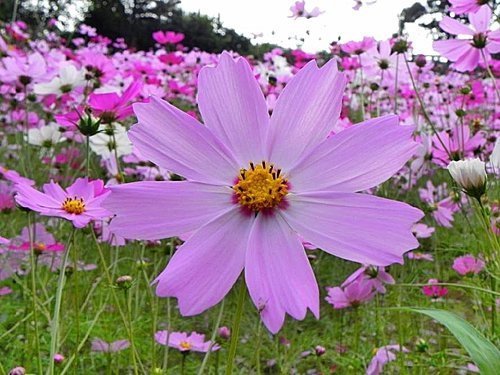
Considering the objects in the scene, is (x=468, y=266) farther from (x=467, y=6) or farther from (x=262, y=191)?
(x=262, y=191)

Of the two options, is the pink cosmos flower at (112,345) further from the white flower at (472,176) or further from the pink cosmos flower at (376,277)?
the white flower at (472,176)

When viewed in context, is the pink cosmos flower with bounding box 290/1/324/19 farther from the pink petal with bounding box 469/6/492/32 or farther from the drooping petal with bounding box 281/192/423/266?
the drooping petal with bounding box 281/192/423/266

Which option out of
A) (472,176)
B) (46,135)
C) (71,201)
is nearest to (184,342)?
(71,201)

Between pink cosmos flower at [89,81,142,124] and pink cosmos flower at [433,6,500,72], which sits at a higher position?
pink cosmos flower at [433,6,500,72]

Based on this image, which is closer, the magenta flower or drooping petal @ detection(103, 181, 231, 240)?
drooping petal @ detection(103, 181, 231, 240)

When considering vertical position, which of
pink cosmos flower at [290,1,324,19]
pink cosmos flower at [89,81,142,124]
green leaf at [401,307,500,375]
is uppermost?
pink cosmos flower at [290,1,324,19]

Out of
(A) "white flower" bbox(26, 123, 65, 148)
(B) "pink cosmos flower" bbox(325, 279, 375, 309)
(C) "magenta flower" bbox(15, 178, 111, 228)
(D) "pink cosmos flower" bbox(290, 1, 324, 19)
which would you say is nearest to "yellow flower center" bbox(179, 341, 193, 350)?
(B) "pink cosmos flower" bbox(325, 279, 375, 309)

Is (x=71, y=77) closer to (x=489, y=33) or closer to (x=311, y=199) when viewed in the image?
(x=489, y=33)

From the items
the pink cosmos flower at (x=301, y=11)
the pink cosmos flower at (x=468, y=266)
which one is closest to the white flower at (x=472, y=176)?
the pink cosmos flower at (x=468, y=266)
